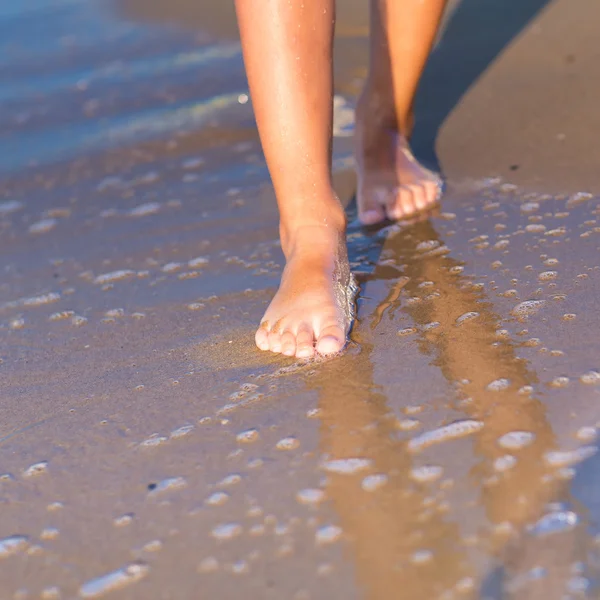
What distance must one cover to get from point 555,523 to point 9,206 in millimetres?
1925

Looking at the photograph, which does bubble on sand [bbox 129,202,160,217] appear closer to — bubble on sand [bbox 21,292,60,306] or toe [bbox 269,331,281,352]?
bubble on sand [bbox 21,292,60,306]

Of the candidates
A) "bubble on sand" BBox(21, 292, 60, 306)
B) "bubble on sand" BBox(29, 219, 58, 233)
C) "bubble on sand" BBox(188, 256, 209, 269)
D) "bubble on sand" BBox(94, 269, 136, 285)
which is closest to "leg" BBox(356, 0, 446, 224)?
"bubble on sand" BBox(188, 256, 209, 269)

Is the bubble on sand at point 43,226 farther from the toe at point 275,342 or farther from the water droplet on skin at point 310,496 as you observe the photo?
the water droplet on skin at point 310,496

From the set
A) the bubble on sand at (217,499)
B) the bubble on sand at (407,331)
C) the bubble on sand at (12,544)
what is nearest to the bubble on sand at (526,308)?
the bubble on sand at (407,331)

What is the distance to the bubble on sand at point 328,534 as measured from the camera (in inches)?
43.5

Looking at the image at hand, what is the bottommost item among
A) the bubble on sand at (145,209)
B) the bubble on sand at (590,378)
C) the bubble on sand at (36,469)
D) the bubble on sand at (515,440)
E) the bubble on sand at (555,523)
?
the bubble on sand at (145,209)

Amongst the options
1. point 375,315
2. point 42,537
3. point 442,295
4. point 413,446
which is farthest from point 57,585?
point 442,295

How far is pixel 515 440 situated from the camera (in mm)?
1222

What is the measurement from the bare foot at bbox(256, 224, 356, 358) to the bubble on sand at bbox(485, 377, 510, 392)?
28 cm

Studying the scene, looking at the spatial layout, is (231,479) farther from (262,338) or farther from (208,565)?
(262,338)

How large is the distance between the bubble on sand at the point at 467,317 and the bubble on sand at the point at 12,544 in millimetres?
783

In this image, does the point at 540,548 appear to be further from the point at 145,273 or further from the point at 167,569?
the point at 145,273

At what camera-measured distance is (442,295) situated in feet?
5.55

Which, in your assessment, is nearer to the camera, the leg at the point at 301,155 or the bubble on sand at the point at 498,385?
the bubble on sand at the point at 498,385
